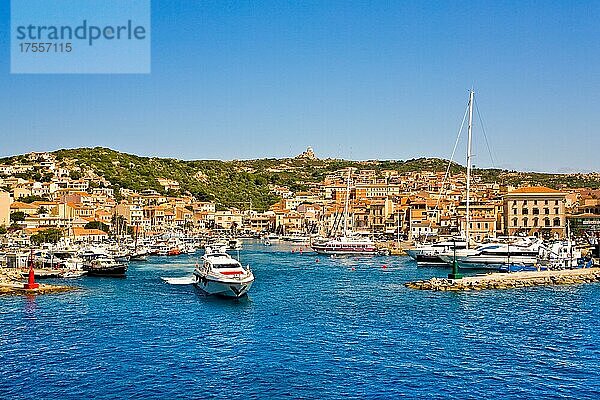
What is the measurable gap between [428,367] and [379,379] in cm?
184

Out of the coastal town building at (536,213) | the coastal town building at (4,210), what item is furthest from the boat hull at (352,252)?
the coastal town building at (4,210)

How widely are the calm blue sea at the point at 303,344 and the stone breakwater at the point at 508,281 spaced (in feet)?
4.48

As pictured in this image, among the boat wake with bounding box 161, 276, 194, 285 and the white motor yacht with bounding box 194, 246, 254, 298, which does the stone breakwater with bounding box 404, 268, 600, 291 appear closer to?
the white motor yacht with bounding box 194, 246, 254, 298

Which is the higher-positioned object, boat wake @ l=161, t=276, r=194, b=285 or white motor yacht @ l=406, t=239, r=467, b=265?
white motor yacht @ l=406, t=239, r=467, b=265

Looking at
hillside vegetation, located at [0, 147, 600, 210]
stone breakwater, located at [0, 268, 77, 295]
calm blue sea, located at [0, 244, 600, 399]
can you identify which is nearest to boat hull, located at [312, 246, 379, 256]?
calm blue sea, located at [0, 244, 600, 399]

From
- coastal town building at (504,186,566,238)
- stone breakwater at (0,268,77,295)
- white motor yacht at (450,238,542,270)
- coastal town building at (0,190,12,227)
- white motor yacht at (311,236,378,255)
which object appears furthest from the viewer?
coastal town building at (504,186,566,238)

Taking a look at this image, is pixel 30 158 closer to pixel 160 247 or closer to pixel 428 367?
pixel 160 247

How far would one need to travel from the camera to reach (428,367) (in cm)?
1908

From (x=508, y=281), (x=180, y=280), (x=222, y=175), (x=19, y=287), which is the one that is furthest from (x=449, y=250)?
(x=222, y=175)

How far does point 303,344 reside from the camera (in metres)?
21.8

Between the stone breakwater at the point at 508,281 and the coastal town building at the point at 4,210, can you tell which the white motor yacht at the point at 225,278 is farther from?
the coastal town building at the point at 4,210

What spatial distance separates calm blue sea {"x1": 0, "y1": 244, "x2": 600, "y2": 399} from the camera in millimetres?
17219

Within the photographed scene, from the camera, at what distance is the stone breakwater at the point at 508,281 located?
35.3 meters

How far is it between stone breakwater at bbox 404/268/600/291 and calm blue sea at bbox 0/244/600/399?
1365mm
